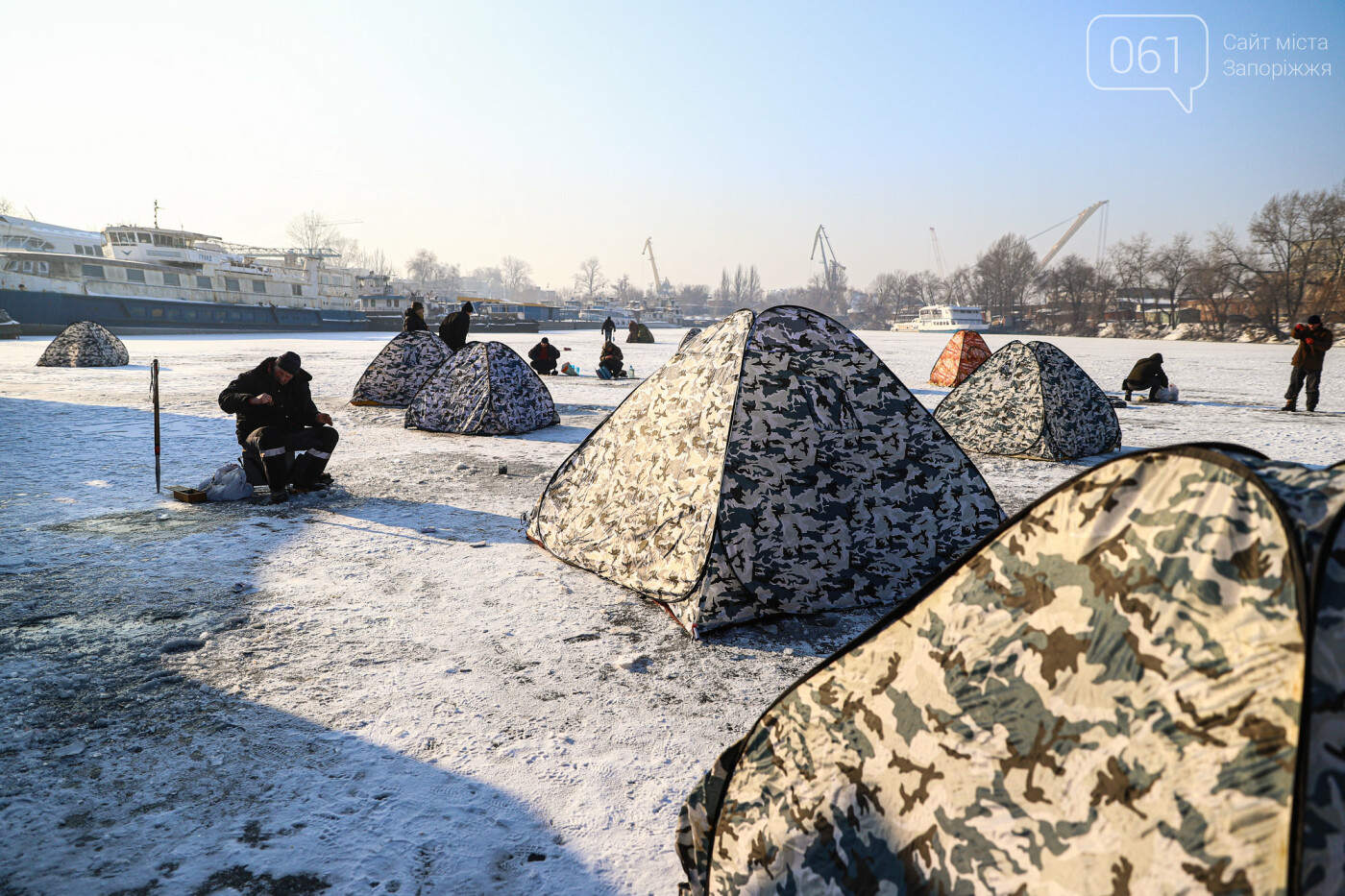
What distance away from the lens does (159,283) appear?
40.3m

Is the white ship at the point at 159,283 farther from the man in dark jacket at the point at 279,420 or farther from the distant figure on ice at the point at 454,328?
the man in dark jacket at the point at 279,420

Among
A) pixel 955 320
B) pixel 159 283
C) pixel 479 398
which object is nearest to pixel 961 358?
pixel 479 398

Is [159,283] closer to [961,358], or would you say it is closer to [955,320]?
[961,358]

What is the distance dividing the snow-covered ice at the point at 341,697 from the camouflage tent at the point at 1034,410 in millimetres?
2777

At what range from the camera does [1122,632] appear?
4.83 feet

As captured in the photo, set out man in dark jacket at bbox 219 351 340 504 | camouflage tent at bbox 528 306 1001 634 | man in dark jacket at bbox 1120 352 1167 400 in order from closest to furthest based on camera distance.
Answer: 1. camouflage tent at bbox 528 306 1001 634
2. man in dark jacket at bbox 219 351 340 504
3. man in dark jacket at bbox 1120 352 1167 400

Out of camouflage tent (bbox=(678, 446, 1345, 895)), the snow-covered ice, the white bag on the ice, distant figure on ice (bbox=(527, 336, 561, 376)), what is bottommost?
the snow-covered ice

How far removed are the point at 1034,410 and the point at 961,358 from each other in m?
9.35

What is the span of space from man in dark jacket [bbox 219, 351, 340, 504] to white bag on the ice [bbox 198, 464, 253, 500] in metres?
0.22

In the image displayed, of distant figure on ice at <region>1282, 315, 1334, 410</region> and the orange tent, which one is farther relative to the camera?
the orange tent

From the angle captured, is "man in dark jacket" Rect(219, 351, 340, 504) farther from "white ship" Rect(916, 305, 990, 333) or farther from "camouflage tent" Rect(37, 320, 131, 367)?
"white ship" Rect(916, 305, 990, 333)

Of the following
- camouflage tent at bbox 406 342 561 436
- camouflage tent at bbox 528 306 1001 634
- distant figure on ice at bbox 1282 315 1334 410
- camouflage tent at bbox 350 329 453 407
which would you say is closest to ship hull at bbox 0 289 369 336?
camouflage tent at bbox 350 329 453 407

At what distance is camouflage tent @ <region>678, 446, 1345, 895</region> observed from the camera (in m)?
1.25

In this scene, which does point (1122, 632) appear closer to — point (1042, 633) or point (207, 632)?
point (1042, 633)
